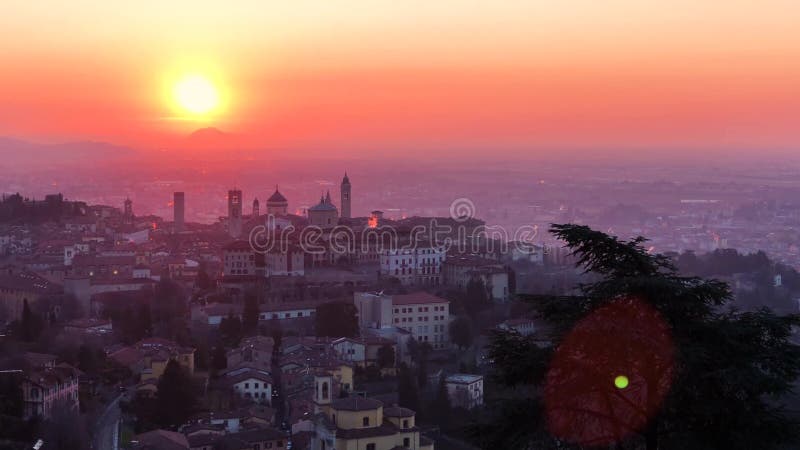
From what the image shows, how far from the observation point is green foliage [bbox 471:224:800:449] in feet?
14.8

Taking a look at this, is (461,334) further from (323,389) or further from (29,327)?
(29,327)

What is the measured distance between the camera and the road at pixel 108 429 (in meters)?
15.6

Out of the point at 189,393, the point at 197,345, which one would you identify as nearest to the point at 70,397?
the point at 189,393

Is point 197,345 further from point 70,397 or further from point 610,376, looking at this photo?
point 610,376

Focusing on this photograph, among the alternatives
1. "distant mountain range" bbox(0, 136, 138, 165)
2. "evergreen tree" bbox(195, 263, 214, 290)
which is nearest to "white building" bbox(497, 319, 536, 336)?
"evergreen tree" bbox(195, 263, 214, 290)

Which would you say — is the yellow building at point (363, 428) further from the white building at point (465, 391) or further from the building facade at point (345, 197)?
the building facade at point (345, 197)

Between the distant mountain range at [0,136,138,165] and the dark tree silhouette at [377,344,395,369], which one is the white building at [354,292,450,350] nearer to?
the dark tree silhouette at [377,344,395,369]

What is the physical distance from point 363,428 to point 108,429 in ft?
12.6

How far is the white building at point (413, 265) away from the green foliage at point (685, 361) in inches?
968

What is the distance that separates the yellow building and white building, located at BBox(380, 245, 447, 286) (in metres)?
14.3

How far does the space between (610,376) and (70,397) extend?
45.8 ft

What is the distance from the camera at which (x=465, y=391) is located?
19.4 metres

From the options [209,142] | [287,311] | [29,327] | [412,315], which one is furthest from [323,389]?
[209,142]

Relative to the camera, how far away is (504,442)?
188 inches
